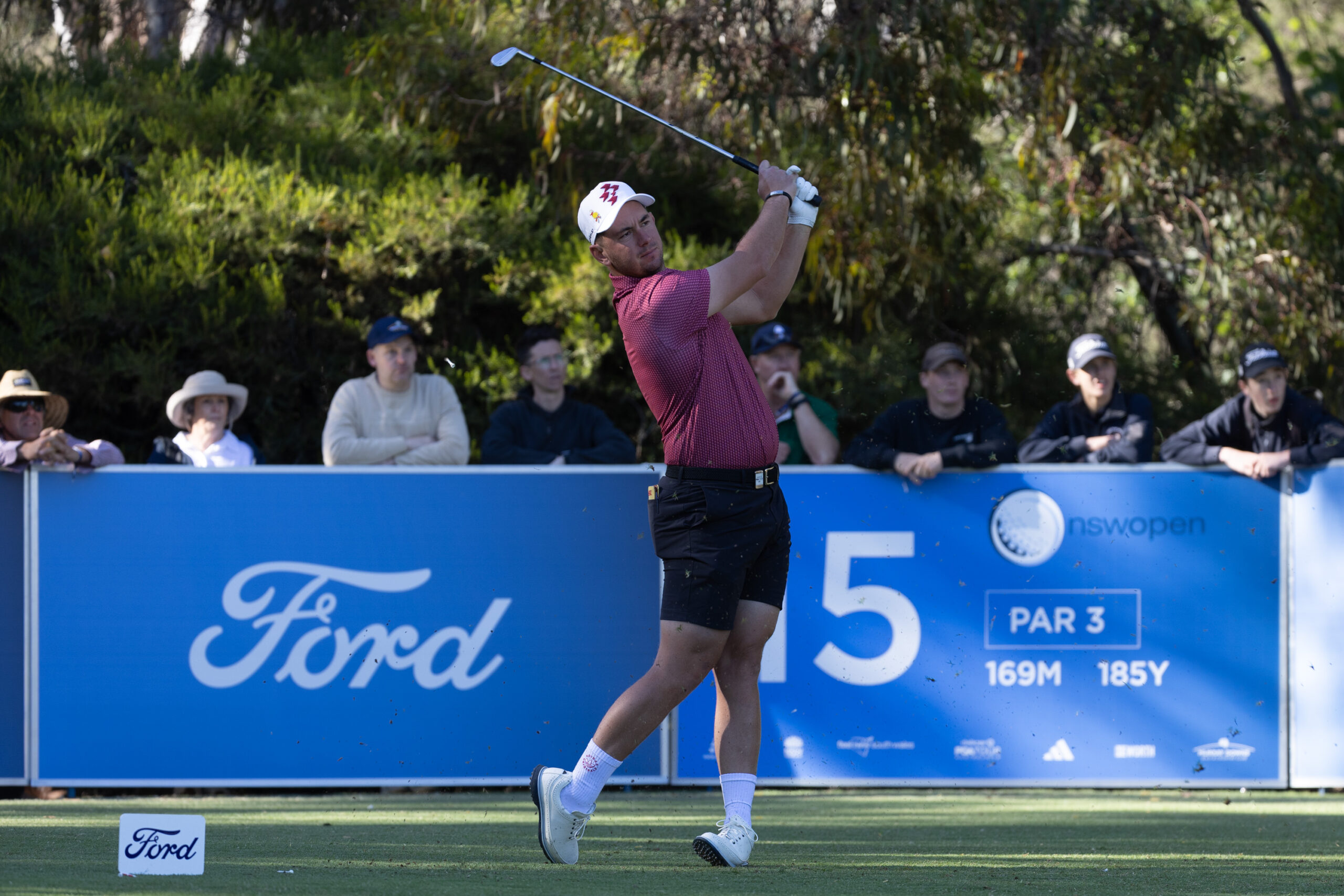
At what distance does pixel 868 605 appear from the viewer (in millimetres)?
6422

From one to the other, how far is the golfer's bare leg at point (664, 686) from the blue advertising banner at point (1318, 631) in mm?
3205

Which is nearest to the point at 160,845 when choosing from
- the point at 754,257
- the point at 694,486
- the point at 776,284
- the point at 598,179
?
the point at 694,486

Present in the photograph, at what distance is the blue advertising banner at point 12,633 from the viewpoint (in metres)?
6.21

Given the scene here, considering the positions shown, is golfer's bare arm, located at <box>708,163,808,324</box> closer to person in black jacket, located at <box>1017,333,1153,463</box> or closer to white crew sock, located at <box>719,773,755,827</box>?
white crew sock, located at <box>719,773,755,827</box>

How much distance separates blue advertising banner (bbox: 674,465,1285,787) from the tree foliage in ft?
11.1

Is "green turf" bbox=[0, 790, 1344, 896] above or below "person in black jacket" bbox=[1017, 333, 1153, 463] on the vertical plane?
below

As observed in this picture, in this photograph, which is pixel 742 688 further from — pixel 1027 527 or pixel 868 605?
pixel 1027 527

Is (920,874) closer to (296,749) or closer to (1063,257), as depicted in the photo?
(296,749)

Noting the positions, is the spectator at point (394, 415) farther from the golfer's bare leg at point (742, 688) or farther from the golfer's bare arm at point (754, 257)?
the golfer's bare arm at point (754, 257)

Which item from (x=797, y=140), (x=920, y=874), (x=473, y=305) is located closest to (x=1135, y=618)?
(x=920, y=874)

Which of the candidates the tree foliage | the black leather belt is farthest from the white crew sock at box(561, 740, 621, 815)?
the tree foliage

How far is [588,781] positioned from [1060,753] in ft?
9.36

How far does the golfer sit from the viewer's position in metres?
4.14

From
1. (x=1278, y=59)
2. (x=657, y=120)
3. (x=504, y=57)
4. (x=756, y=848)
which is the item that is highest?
(x=1278, y=59)
